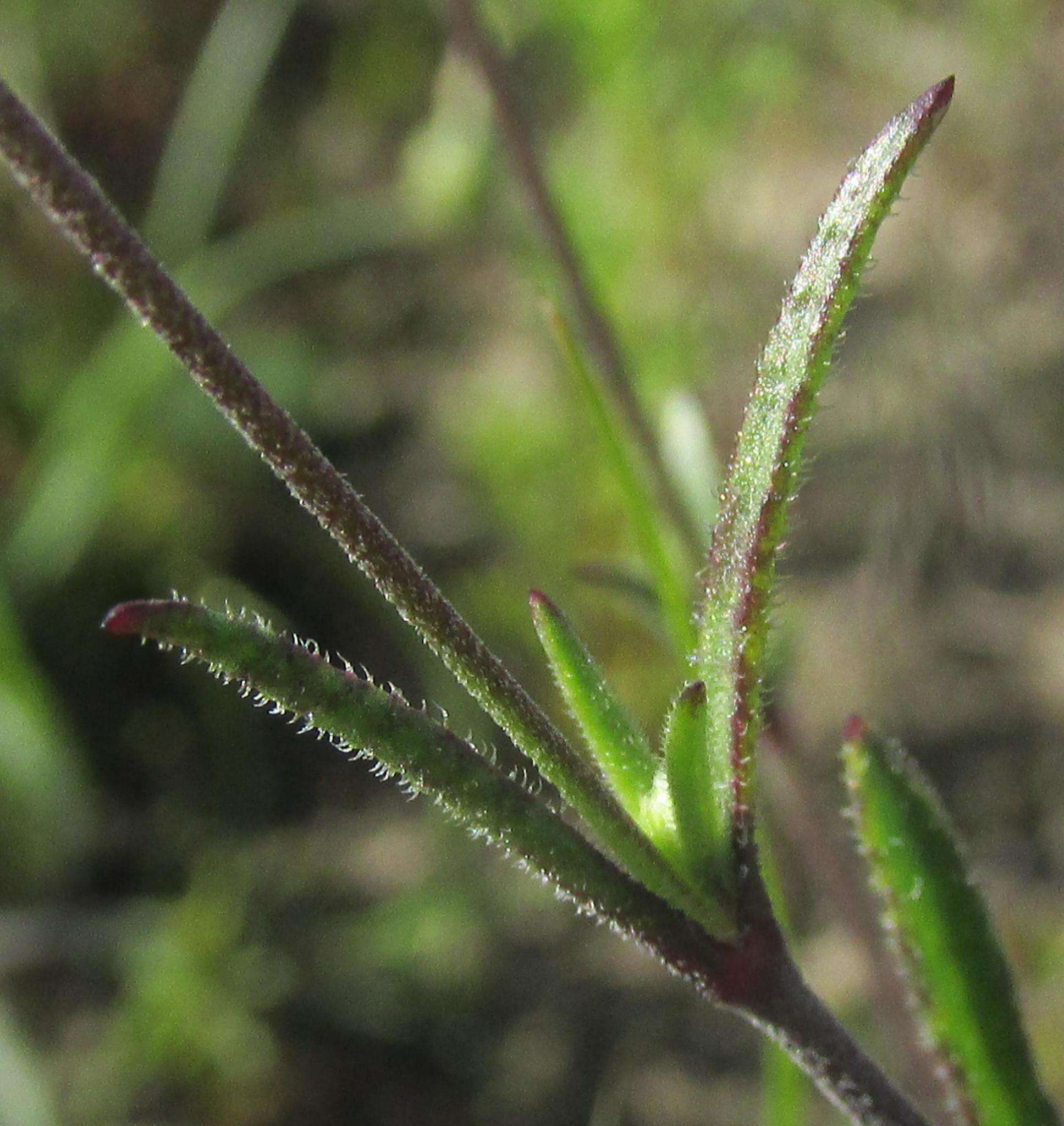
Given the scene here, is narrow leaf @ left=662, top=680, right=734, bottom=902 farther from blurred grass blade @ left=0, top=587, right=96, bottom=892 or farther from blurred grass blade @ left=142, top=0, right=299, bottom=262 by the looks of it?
blurred grass blade @ left=142, top=0, right=299, bottom=262

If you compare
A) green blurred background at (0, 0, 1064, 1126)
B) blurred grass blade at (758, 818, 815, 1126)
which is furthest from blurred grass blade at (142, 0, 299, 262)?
blurred grass blade at (758, 818, 815, 1126)

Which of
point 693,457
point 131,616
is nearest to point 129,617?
point 131,616

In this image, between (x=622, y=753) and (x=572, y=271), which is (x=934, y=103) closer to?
(x=622, y=753)

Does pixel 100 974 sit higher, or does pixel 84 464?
pixel 84 464

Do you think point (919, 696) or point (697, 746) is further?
point (919, 696)

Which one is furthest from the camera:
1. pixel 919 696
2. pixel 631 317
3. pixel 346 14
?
pixel 346 14

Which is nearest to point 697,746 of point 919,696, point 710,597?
point 710,597

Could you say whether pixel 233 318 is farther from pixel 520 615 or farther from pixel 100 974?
pixel 100 974

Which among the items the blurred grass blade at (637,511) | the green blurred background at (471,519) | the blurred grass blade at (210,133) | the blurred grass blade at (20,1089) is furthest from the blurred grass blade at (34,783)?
the blurred grass blade at (637,511)
